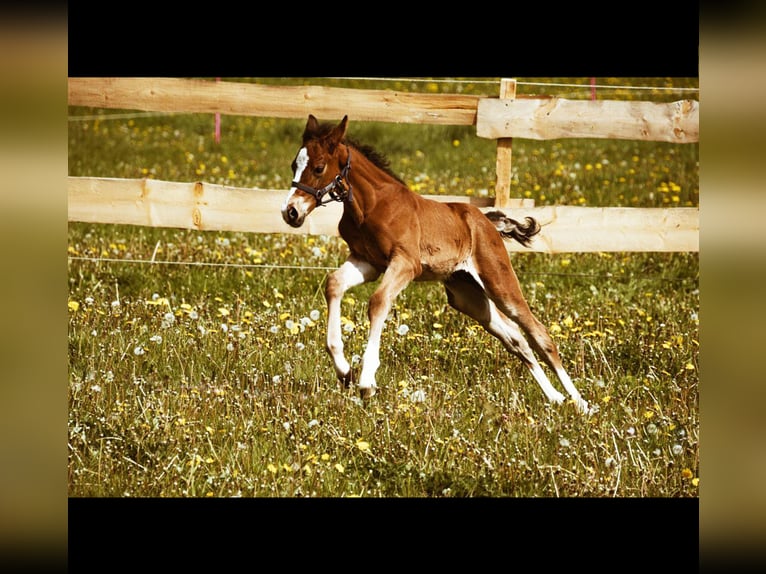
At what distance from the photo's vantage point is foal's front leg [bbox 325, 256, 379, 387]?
166 inches

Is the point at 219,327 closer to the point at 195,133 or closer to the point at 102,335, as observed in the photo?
the point at 102,335

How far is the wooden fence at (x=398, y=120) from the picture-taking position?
5777mm

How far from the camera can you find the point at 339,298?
4.23 meters

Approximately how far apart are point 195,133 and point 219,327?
5.39 m

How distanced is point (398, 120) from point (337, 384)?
6.83 feet

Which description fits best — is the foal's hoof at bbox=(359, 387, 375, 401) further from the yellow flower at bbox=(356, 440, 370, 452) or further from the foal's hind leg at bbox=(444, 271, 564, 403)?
the foal's hind leg at bbox=(444, 271, 564, 403)

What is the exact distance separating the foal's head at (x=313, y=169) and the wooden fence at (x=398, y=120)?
162 cm

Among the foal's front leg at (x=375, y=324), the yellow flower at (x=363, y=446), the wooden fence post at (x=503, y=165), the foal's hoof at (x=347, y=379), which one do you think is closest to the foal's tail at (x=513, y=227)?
the foal's front leg at (x=375, y=324)

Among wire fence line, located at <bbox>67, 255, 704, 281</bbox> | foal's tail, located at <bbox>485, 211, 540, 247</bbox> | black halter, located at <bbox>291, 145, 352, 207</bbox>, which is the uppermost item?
black halter, located at <bbox>291, 145, 352, 207</bbox>

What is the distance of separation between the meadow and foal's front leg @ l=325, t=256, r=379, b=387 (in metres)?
0.15

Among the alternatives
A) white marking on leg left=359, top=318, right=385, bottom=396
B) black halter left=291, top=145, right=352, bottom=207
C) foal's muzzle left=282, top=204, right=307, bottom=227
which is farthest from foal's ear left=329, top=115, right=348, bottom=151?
white marking on leg left=359, top=318, right=385, bottom=396

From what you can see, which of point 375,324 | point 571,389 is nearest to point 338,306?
point 375,324
